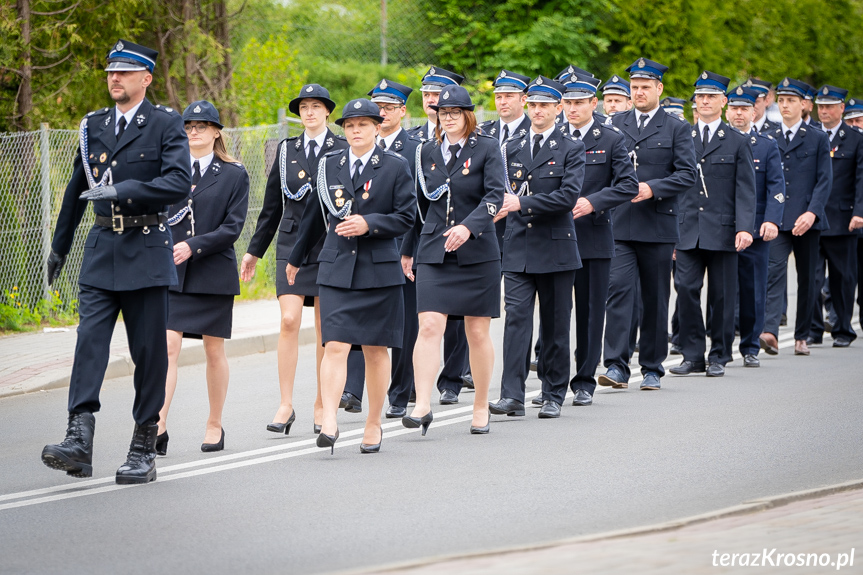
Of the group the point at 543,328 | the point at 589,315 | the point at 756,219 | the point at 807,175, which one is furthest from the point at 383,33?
the point at 543,328

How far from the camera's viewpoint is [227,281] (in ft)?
27.8

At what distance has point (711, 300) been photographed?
12.0m

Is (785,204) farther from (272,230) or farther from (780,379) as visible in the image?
(272,230)

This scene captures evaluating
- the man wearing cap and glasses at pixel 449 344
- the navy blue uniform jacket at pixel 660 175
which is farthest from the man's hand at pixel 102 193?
the navy blue uniform jacket at pixel 660 175

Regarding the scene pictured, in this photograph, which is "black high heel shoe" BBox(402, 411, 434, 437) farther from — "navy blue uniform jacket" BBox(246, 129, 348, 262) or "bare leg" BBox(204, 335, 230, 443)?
"navy blue uniform jacket" BBox(246, 129, 348, 262)

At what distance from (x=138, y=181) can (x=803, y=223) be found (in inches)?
301

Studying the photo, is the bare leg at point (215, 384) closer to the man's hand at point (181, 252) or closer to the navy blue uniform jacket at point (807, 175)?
the man's hand at point (181, 252)

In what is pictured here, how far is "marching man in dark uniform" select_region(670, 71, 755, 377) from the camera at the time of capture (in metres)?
11.7

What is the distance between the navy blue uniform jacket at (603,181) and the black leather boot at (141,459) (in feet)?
13.2

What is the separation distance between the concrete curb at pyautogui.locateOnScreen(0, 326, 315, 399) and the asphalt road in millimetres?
259

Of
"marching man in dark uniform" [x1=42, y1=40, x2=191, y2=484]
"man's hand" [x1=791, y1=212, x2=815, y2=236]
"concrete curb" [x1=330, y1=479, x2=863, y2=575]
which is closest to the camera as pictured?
"concrete curb" [x1=330, y1=479, x2=863, y2=575]

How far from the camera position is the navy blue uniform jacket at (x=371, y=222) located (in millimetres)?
8016

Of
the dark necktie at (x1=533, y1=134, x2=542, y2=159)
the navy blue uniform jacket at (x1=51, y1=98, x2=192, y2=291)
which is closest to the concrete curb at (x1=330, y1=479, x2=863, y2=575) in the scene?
the navy blue uniform jacket at (x1=51, y1=98, x2=192, y2=291)

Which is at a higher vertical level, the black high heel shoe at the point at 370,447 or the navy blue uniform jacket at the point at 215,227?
the navy blue uniform jacket at the point at 215,227
